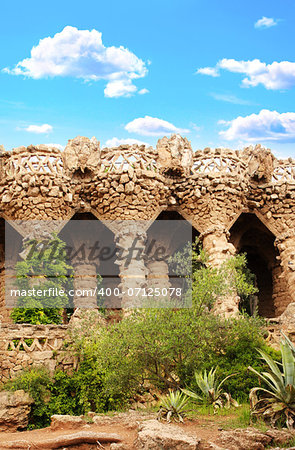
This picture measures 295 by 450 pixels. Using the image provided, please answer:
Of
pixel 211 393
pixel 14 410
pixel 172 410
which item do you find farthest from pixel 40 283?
pixel 172 410

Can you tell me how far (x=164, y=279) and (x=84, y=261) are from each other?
2.63 m

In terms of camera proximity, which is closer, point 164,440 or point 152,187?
point 164,440

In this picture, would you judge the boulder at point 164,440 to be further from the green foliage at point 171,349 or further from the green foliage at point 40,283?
the green foliage at point 40,283

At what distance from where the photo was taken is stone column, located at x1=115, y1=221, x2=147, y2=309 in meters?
15.6

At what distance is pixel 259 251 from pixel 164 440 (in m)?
14.3

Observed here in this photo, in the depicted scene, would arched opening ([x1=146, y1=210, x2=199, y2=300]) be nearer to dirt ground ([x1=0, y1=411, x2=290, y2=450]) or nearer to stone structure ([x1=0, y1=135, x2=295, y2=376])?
stone structure ([x1=0, y1=135, x2=295, y2=376])

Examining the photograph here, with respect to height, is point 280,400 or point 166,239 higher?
point 166,239

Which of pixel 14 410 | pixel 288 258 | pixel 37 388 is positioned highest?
pixel 288 258

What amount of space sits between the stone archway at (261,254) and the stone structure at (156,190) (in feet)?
2.22

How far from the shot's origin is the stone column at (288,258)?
16422mm

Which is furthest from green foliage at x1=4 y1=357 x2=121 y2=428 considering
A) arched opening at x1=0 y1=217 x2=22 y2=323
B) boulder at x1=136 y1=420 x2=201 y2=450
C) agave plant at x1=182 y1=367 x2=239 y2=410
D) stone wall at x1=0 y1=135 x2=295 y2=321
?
arched opening at x1=0 y1=217 x2=22 y2=323

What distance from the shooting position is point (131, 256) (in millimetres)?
16031

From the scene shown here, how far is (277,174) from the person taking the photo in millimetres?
18531

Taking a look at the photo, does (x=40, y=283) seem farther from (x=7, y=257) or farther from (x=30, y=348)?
(x=7, y=257)
